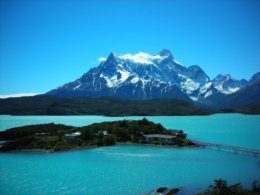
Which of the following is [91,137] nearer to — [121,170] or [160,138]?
[160,138]

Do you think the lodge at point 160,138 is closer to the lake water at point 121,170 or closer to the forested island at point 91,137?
the forested island at point 91,137

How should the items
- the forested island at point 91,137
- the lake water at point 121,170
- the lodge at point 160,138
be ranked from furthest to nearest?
1. the lodge at point 160,138
2. the forested island at point 91,137
3. the lake water at point 121,170

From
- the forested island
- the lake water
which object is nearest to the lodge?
the forested island

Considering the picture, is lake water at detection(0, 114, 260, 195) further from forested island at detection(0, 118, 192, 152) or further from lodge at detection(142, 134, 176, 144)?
lodge at detection(142, 134, 176, 144)

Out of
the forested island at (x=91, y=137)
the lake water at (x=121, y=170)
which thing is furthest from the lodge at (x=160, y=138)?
the lake water at (x=121, y=170)

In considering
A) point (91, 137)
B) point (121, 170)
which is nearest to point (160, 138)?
point (91, 137)

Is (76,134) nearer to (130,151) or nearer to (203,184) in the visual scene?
(130,151)

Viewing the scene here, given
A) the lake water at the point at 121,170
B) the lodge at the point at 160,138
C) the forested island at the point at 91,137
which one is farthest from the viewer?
the lodge at the point at 160,138

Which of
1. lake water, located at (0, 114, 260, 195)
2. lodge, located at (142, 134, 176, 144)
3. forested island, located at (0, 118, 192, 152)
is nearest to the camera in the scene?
lake water, located at (0, 114, 260, 195)

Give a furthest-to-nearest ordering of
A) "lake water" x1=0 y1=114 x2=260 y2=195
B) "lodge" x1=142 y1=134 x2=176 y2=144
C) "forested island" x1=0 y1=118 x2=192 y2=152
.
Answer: "lodge" x1=142 y1=134 x2=176 y2=144
"forested island" x1=0 y1=118 x2=192 y2=152
"lake water" x1=0 y1=114 x2=260 y2=195
